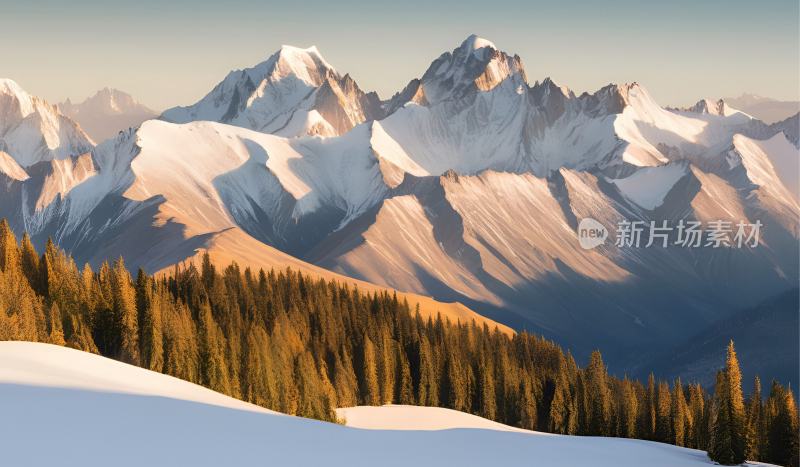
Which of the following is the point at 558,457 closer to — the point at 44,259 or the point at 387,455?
the point at 387,455

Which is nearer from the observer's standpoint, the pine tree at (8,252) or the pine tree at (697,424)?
the pine tree at (697,424)

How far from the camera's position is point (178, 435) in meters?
61.6

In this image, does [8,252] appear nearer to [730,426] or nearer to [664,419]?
[664,419]

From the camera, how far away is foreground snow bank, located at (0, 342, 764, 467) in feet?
184

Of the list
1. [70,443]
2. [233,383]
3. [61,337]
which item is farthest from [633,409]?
[70,443]

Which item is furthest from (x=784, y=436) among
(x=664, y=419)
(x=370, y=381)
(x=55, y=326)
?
(x=55, y=326)

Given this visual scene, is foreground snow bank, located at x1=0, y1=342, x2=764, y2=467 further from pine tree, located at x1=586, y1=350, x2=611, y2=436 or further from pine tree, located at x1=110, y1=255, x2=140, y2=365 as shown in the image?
pine tree, located at x1=586, y1=350, x2=611, y2=436

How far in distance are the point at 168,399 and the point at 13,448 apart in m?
21.6

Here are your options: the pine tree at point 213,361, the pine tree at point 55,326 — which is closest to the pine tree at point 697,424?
the pine tree at point 213,361

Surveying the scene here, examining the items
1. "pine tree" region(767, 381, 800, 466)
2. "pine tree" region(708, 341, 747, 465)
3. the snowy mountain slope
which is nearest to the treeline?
"pine tree" region(767, 381, 800, 466)

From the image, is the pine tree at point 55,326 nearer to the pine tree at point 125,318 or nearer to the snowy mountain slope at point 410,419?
the pine tree at point 125,318

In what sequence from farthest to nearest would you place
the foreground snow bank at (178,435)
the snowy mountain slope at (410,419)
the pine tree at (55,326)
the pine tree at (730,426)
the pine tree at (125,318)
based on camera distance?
the pine tree at (125,318) → the snowy mountain slope at (410,419) → the pine tree at (55,326) → the pine tree at (730,426) → the foreground snow bank at (178,435)

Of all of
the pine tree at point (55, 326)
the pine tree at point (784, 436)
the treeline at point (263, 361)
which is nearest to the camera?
the pine tree at point (55, 326)

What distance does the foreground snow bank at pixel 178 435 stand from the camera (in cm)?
5612
